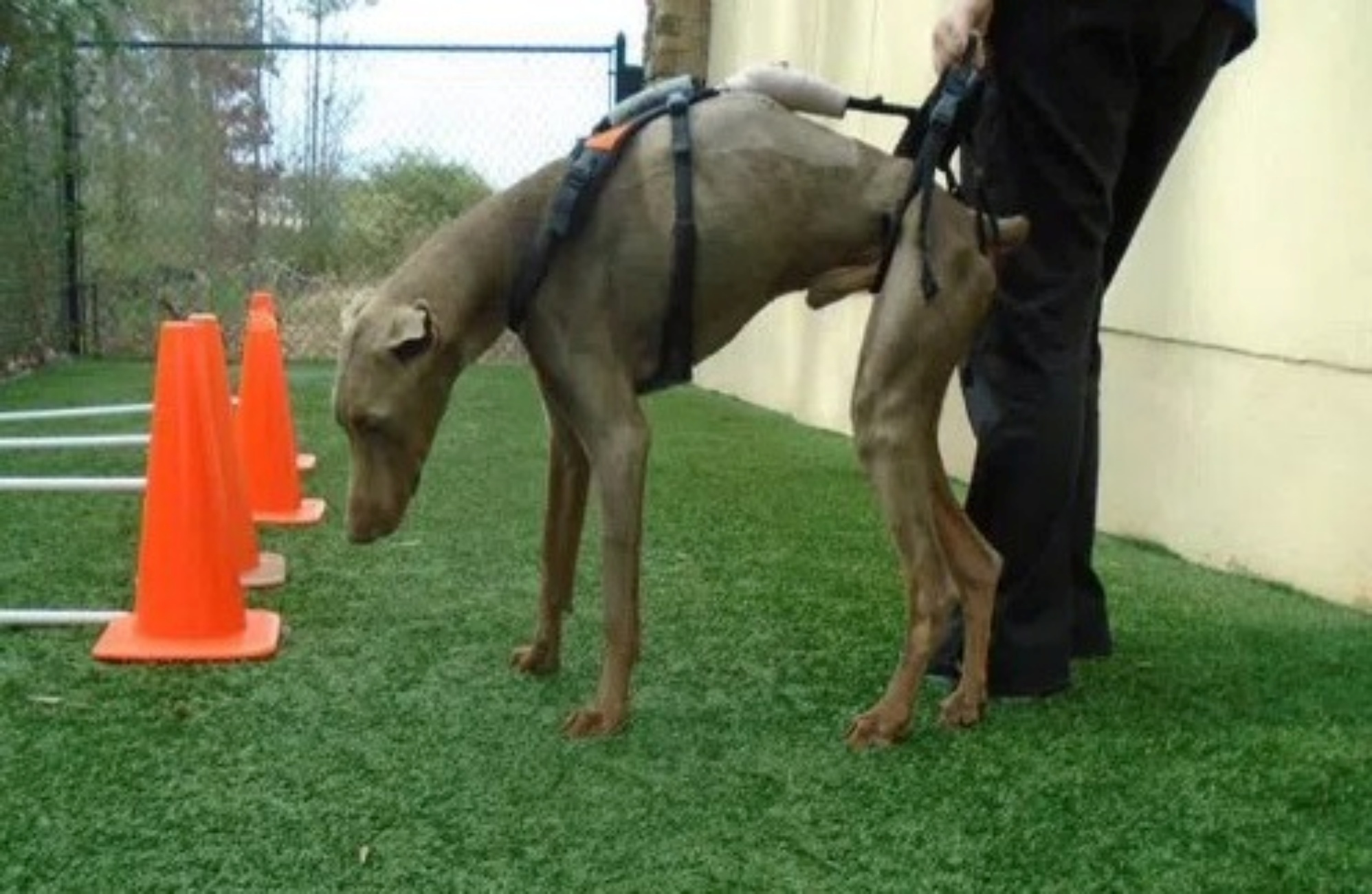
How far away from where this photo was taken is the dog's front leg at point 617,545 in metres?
2.78

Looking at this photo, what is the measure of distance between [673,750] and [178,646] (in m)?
1.18

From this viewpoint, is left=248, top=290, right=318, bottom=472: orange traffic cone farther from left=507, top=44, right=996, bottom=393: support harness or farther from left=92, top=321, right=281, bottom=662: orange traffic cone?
left=507, top=44, right=996, bottom=393: support harness

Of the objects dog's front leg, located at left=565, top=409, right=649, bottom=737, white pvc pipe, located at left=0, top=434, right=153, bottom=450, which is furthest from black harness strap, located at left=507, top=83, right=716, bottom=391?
white pvc pipe, located at left=0, top=434, right=153, bottom=450

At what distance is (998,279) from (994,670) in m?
0.77

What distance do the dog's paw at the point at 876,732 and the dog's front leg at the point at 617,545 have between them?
0.43 metres

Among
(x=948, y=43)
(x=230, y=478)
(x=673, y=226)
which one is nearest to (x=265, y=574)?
(x=230, y=478)

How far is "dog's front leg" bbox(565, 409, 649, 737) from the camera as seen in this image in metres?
2.78

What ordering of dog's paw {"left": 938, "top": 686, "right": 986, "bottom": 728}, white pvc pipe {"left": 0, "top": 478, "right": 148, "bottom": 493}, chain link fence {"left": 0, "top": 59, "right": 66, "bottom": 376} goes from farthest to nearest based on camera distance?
1. chain link fence {"left": 0, "top": 59, "right": 66, "bottom": 376}
2. white pvc pipe {"left": 0, "top": 478, "right": 148, "bottom": 493}
3. dog's paw {"left": 938, "top": 686, "right": 986, "bottom": 728}

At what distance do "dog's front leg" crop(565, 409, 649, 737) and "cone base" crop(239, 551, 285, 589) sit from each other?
1415 millimetres

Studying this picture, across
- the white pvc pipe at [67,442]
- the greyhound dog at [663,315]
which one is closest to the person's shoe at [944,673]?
the greyhound dog at [663,315]

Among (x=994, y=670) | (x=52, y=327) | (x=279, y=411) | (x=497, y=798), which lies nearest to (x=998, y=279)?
(x=994, y=670)

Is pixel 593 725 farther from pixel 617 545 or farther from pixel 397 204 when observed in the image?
pixel 397 204

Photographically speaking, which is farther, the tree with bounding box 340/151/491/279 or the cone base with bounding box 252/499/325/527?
the tree with bounding box 340/151/491/279

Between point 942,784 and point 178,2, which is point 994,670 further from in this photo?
point 178,2
